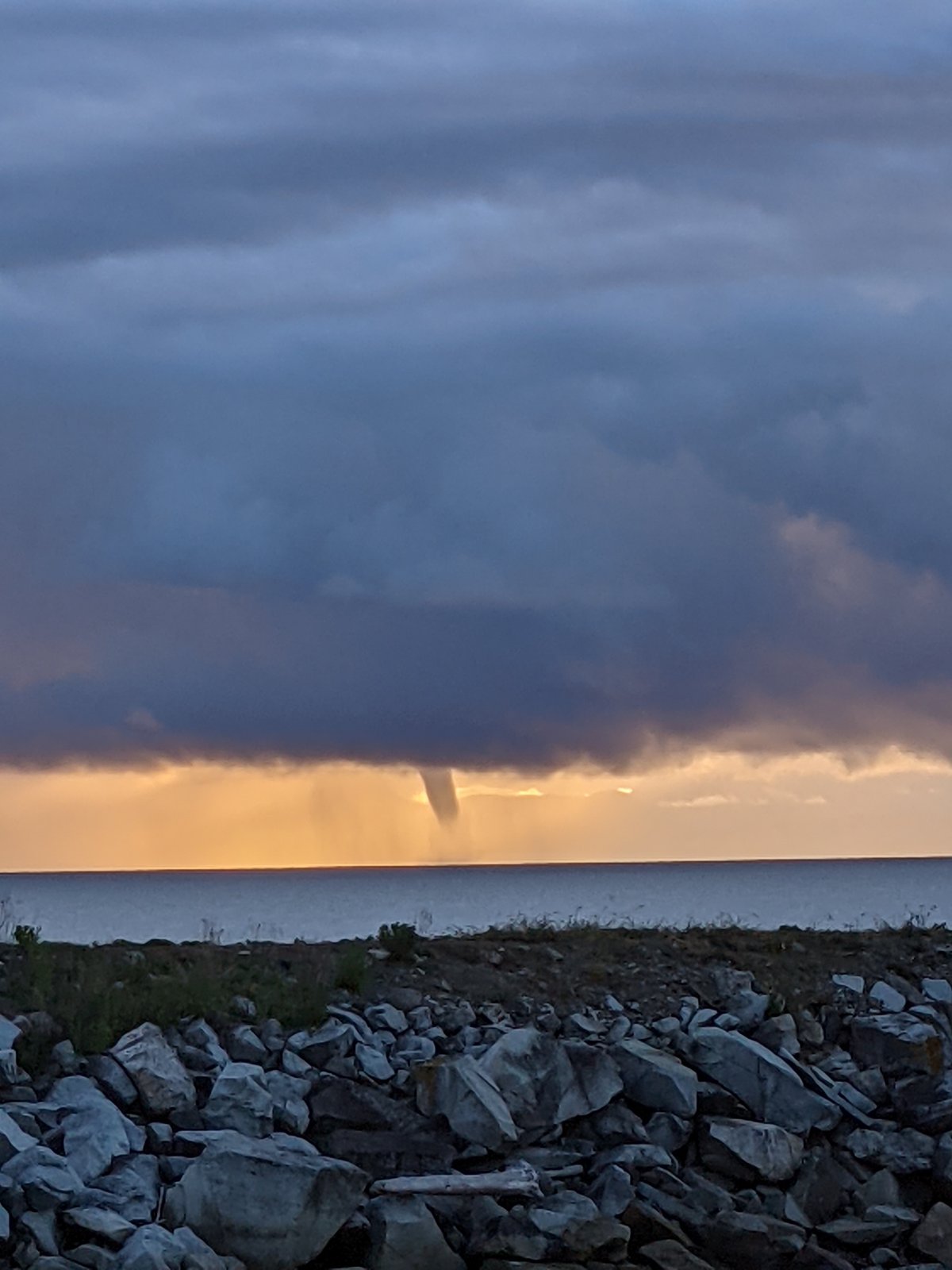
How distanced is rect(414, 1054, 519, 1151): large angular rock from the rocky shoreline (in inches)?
0.9

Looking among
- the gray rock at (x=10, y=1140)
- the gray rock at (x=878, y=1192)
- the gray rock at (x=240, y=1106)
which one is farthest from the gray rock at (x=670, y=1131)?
the gray rock at (x=10, y=1140)

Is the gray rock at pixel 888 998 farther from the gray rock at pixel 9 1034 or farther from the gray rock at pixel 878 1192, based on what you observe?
the gray rock at pixel 9 1034

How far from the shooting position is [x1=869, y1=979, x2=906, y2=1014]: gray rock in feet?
68.4

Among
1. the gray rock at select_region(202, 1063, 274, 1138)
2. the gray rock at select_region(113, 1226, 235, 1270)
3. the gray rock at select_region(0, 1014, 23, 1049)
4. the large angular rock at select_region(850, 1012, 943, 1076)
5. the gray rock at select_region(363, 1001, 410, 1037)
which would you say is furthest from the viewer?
the large angular rock at select_region(850, 1012, 943, 1076)

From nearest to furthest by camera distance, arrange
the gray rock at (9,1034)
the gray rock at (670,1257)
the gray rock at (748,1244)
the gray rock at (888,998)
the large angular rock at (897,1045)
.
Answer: the gray rock at (670,1257) → the gray rock at (748,1244) → the gray rock at (9,1034) → the large angular rock at (897,1045) → the gray rock at (888,998)

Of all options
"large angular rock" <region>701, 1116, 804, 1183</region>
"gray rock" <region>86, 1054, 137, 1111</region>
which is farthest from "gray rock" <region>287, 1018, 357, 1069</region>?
"large angular rock" <region>701, 1116, 804, 1183</region>

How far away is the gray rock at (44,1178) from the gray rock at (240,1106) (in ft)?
5.42

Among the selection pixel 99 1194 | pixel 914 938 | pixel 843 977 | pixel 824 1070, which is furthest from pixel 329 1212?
pixel 914 938

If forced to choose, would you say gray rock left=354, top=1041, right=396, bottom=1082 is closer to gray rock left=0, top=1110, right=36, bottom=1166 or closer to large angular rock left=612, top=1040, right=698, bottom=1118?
large angular rock left=612, top=1040, right=698, bottom=1118

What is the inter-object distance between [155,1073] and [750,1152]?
5.54 metres

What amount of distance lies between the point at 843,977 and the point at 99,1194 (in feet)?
A: 33.3

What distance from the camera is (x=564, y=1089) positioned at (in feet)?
55.7

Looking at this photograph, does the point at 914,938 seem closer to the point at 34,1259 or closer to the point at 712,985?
the point at 712,985

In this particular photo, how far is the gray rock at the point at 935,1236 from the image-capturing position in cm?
1617
